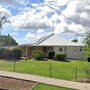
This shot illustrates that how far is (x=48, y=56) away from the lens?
2691 cm

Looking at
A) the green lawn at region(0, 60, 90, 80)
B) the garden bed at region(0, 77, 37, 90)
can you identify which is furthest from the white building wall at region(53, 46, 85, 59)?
the garden bed at region(0, 77, 37, 90)

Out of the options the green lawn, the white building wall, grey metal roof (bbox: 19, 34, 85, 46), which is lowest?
the green lawn

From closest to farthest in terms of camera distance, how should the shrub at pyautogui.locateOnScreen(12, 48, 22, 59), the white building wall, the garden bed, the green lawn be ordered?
the garden bed, the green lawn, the shrub at pyautogui.locateOnScreen(12, 48, 22, 59), the white building wall

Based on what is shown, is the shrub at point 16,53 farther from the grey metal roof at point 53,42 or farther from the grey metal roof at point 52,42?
the grey metal roof at point 53,42

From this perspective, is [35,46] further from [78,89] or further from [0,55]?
[78,89]

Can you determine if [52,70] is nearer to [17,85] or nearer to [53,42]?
[17,85]

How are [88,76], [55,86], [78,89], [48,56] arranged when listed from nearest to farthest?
[78,89] < [55,86] < [88,76] < [48,56]

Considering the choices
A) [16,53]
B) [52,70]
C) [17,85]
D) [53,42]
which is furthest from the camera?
[53,42]

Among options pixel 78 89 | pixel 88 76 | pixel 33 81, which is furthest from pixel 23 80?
pixel 88 76

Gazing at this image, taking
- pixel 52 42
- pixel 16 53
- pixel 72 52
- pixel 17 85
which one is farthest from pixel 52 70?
pixel 52 42

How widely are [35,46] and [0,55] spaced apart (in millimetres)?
7707

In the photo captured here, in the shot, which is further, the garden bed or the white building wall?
the white building wall

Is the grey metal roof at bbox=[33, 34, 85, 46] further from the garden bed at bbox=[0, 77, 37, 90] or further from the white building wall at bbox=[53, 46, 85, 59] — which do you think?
the garden bed at bbox=[0, 77, 37, 90]

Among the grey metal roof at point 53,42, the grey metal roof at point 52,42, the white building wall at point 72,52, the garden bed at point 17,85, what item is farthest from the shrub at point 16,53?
the garden bed at point 17,85
